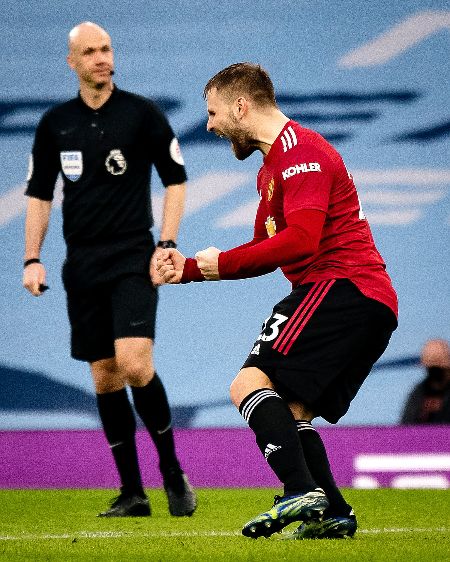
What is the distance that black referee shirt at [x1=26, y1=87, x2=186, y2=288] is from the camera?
16.8 feet

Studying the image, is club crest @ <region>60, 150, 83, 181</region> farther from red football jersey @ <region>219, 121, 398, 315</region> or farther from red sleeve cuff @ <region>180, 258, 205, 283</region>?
red sleeve cuff @ <region>180, 258, 205, 283</region>

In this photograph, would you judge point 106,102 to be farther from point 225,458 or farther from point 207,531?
point 225,458

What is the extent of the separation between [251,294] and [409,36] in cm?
203

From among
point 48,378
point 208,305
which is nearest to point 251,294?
point 208,305

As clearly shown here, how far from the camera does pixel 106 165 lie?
513 cm

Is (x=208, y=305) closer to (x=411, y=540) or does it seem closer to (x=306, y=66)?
(x=306, y=66)

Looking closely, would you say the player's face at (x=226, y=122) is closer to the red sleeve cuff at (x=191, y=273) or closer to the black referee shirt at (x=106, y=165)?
the red sleeve cuff at (x=191, y=273)

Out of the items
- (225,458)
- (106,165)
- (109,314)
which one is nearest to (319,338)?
(109,314)

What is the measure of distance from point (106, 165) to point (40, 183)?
1.21ft

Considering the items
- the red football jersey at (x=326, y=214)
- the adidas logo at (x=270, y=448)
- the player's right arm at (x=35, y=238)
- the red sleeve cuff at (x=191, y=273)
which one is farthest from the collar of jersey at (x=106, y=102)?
the adidas logo at (x=270, y=448)

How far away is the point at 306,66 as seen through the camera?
336 inches

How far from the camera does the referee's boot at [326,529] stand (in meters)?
3.81

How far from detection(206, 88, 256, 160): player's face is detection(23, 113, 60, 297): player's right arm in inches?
57.3

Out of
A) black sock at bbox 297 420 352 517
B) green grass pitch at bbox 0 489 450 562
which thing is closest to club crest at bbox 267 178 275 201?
black sock at bbox 297 420 352 517
